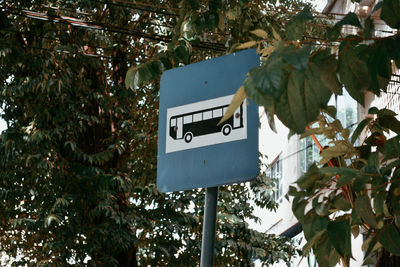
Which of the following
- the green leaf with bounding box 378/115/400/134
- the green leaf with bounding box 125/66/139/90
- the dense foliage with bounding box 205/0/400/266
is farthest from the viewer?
the green leaf with bounding box 125/66/139/90

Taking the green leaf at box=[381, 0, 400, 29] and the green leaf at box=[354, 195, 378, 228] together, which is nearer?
the green leaf at box=[381, 0, 400, 29]

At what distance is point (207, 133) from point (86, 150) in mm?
9076

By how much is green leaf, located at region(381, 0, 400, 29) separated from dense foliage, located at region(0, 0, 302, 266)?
22.1 feet

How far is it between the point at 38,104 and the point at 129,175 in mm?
1954

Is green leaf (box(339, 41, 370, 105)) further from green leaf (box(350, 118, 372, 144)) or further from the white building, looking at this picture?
the white building

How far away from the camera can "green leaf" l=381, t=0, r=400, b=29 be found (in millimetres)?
1869

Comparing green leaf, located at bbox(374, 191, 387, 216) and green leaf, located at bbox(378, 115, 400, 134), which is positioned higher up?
green leaf, located at bbox(378, 115, 400, 134)

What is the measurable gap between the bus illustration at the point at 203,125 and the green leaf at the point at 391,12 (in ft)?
2.07

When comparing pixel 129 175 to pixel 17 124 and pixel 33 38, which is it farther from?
pixel 33 38

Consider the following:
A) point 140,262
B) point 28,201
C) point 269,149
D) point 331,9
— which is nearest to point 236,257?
point 140,262

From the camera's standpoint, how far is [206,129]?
2.39 metres

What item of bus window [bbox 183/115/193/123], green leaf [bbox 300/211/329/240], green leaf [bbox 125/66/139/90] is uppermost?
green leaf [bbox 125/66/139/90]

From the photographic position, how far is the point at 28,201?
33.8ft

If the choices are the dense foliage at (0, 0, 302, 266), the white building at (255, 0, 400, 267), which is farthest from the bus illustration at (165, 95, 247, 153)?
the white building at (255, 0, 400, 267)
